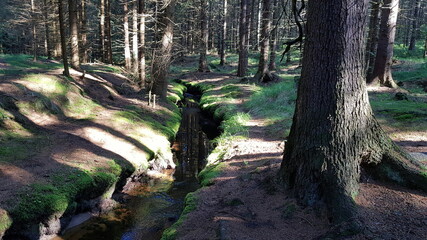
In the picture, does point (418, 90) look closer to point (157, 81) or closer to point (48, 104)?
point (157, 81)

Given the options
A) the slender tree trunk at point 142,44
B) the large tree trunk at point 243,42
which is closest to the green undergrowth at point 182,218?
the slender tree trunk at point 142,44

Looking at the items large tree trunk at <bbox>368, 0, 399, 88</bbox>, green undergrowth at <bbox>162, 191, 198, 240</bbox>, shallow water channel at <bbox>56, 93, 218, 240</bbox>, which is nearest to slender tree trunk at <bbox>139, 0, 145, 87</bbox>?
shallow water channel at <bbox>56, 93, 218, 240</bbox>

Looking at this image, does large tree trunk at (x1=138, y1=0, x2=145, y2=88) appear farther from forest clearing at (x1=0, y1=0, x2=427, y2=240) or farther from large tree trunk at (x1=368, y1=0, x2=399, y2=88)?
large tree trunk at (x1=368, y1=0, x2=399, y2=88)

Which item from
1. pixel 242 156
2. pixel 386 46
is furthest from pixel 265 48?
pixel 242 156

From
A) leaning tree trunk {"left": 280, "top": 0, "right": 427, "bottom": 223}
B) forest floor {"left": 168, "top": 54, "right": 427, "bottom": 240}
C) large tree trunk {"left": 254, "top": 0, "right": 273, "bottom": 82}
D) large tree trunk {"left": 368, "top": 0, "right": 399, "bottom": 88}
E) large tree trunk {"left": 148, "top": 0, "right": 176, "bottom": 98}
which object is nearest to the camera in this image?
forest floor {"left": 168, "top": 54, "right": 427, "bottom": 240}

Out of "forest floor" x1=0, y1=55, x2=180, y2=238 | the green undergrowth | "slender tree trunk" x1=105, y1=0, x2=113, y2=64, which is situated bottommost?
the green undergrowth

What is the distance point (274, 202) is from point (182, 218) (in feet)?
5.97

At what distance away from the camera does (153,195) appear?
8.59 meters

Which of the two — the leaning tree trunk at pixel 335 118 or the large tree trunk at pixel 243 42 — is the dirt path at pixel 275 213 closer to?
the leaning tree trunk at pixel 335 118

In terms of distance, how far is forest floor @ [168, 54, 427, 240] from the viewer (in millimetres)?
4219

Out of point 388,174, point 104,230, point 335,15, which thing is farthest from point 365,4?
point 104,230

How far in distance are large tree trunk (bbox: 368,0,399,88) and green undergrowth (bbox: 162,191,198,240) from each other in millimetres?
11377

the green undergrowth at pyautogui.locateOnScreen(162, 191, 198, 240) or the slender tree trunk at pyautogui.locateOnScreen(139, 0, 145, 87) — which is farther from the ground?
the slender tree trunk at pyautogui.locateOnScreen(139, 0, 145, 87)

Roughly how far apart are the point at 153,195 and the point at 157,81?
8667mm
